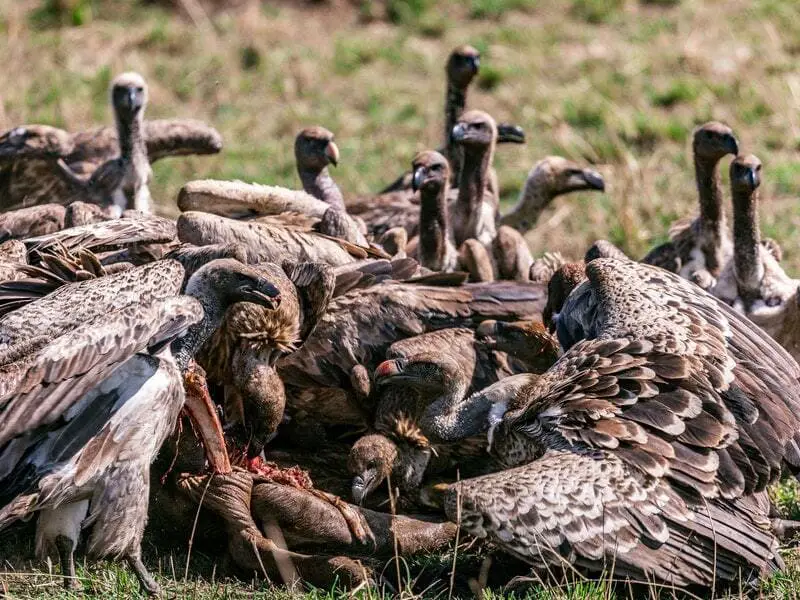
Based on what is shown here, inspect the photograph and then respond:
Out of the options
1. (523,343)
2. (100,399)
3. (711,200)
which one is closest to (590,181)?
(711,200)

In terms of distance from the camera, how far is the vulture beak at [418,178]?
8.36 meters

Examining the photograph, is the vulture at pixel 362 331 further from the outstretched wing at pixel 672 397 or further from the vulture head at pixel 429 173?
the vulture head at pixel 429 173

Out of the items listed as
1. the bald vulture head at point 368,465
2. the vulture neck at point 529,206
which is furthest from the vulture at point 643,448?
the vulture neck at point 529,206

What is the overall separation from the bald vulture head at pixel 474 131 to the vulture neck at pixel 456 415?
117 inches

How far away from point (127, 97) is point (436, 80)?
463 cm

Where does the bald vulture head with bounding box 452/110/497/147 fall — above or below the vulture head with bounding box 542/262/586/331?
above

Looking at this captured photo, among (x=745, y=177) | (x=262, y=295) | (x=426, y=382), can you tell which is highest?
(x=262, y=295)

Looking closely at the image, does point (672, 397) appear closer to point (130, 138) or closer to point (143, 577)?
point (143, 577)

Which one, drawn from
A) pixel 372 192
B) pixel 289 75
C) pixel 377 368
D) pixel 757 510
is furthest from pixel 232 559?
pixel 289 75

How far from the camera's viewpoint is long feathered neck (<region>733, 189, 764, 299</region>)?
8.20 metres

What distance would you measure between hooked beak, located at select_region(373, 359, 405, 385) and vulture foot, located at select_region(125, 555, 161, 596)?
54.9 inches

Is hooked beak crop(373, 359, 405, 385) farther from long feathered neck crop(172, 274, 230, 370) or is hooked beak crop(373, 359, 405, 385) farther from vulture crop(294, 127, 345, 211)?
vulture crop(294, 127, 345, 211)

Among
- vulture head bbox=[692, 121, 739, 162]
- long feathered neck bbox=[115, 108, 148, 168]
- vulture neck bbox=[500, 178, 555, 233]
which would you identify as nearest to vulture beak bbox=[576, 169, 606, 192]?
vulture neck bbox=[500, 178, 555, 233]

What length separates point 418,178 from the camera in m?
8.39
